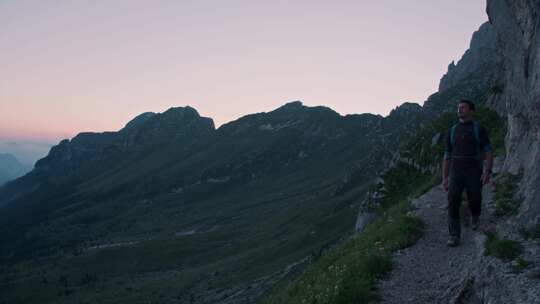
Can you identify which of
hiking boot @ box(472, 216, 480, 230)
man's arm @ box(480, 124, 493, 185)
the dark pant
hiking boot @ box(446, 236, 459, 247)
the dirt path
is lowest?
the dirt path

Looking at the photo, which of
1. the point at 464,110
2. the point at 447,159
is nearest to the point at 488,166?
the point at 447,159

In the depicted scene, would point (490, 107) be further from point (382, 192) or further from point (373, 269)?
point (373, 269)

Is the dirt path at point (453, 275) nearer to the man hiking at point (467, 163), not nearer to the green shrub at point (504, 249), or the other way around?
the green shrub at point (504, 249)

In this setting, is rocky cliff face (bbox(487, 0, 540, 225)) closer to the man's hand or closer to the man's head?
the man's hand

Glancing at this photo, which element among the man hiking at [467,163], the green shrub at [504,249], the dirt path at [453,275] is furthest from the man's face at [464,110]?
the green shrub at [504,249]

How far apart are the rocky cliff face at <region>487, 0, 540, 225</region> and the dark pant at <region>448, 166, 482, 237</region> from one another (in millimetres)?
1381

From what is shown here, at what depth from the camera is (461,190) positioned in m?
15.3

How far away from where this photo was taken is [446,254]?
1462 centimetres

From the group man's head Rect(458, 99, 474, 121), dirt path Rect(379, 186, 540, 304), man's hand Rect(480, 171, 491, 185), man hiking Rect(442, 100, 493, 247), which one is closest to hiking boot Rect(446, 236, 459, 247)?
man hiking Rect(442, 100, 493, 247)

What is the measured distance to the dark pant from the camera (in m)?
15.2

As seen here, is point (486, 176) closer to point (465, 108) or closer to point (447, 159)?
point (447, 159)

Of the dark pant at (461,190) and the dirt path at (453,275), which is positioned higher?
the dark pant at (461,190)

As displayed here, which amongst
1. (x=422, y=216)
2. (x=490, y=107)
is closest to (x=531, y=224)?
(x=422, y=216)

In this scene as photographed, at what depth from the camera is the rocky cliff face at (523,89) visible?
14578mm
